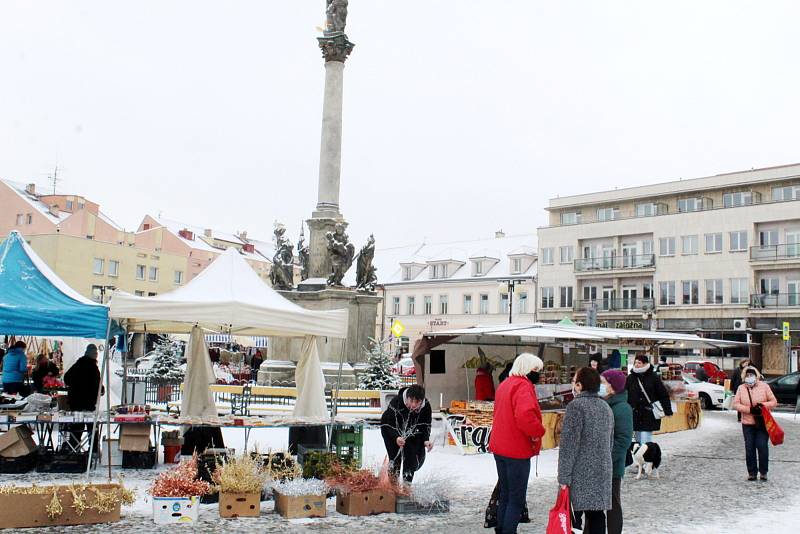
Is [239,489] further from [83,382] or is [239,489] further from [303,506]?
[83,382]

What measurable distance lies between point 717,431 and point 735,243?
34520 millimetres

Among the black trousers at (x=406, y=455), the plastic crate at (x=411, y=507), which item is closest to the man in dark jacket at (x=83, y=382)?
the black trousers at (x=406, y=455)

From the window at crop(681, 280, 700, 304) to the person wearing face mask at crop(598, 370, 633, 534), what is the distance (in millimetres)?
48365

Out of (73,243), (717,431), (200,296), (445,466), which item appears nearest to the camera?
(200,296)

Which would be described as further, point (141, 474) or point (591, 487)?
point (141, 474)

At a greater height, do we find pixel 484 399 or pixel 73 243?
pixel 73 243

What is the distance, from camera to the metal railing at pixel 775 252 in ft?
162

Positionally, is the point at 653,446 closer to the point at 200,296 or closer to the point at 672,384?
the point at 200,296

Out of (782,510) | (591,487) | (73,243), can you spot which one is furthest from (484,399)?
(73,243)

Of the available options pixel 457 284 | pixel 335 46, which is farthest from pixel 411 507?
pixel 457 284

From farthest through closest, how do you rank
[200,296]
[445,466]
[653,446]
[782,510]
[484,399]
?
[484,399]
[445,466]
[653,446]
[200,296]
[782,510]

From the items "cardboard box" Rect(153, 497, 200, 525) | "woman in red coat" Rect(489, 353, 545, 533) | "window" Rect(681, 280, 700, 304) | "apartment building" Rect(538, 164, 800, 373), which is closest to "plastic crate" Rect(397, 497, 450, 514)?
"woman in red coat" Rect(489, 353, 545, 533)

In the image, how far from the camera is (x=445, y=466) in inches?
530

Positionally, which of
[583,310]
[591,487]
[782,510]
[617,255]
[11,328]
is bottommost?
[782,510]
